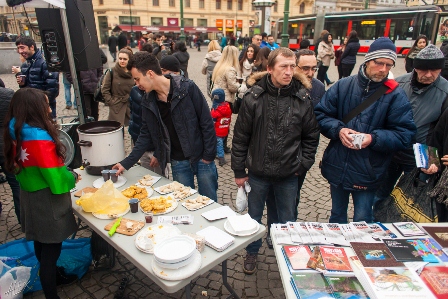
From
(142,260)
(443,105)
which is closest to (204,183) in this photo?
(142,260)

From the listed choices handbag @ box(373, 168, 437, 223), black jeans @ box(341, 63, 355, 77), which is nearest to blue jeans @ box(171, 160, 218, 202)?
handbag @ box(373, 168, 437, 223)

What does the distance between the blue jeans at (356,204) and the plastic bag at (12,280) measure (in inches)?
103

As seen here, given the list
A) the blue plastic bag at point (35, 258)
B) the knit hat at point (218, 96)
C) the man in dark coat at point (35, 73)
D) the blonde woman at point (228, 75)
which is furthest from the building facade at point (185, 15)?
the blue plastic bag at point (35, 258)

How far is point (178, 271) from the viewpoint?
1.66 m

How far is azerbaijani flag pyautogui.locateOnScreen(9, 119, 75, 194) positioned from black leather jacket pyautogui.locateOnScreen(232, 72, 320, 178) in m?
1.36

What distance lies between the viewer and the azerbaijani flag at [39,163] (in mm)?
2020

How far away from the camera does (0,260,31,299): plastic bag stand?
7.22ft

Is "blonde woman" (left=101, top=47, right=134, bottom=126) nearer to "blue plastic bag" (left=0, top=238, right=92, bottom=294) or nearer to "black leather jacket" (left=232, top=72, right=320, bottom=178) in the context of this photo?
"blue plastic bag" (left=0, top=238, right=92, bottom=294)

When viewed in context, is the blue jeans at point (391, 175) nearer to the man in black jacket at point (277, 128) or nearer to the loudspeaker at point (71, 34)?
the man in black jacket at point (277, 128)

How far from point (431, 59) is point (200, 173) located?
7.28ft

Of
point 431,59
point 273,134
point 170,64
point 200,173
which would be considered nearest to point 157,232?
point 200,173

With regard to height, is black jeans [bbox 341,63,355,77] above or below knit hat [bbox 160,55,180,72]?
below

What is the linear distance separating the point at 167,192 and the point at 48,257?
0.99 m

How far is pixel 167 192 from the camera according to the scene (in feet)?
8.50
